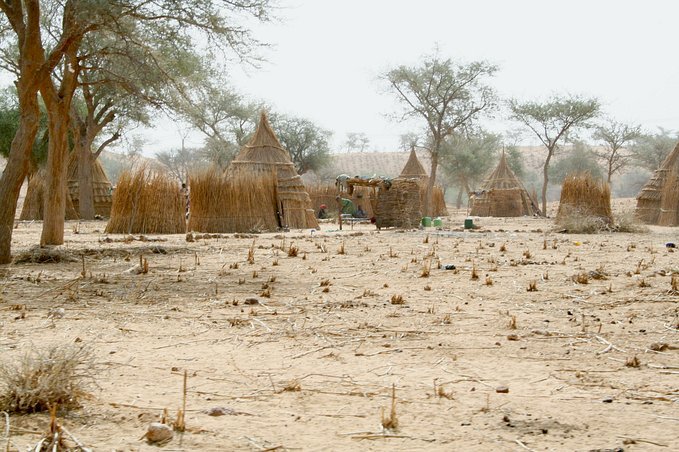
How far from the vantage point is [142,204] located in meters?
14.0

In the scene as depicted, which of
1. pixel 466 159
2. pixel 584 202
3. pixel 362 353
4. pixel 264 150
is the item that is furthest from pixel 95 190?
pixel 466 159

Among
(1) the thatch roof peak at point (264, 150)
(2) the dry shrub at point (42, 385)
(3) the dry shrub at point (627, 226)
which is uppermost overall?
(1) the thatch roof peak at point (264, 150)

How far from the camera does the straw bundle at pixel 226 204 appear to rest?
49.4 feet

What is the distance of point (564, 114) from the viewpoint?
3472cm

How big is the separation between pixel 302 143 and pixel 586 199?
1000 inches

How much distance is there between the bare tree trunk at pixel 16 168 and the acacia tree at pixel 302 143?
31.8m

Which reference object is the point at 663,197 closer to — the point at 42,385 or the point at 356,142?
the point at 42,385

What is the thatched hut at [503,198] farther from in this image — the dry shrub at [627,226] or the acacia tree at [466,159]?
the dry shrub at [627,226]

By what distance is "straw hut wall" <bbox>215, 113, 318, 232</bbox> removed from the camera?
17.6 meters

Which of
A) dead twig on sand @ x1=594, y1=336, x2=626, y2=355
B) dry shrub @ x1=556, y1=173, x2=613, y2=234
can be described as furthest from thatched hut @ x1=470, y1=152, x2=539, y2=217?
dead twig on sand @ x1=594, y1=336, x2=626, y2=355

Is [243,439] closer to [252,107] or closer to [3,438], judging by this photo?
[3,438]

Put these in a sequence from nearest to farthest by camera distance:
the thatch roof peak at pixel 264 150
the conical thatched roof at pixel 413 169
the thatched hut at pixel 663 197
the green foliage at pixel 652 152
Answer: the thatch roof peak at pixel 264 150, the thatched hut at pixel 663 197, the conical thatched roof at pixel 413 169, the green foliage at pixel 652 152

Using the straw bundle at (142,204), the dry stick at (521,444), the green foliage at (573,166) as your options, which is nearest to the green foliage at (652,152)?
the green foliage at (573,166)

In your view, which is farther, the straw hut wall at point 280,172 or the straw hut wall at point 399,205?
the straw hut wall at point 399,205
